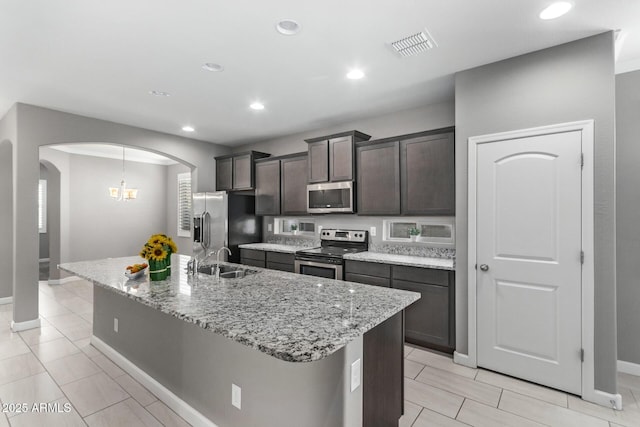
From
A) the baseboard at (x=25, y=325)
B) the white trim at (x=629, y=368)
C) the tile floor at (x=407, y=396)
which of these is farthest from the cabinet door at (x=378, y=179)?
the baseboard at (x=25, y=325)

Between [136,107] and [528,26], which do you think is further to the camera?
[136,107]

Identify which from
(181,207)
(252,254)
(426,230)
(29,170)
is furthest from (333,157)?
(181,207)

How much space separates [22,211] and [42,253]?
20.1 feet

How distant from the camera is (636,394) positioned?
242 centimetres

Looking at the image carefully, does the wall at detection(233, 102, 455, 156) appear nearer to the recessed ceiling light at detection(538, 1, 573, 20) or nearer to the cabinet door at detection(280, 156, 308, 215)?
the cabinet door at detection(280, 156, 308, 215)

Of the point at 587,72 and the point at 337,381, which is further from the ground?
the point at 587,72

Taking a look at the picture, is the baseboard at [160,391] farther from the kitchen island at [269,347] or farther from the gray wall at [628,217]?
the gray wall at [628,217]

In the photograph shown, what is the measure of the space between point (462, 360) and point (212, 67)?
3535 mm

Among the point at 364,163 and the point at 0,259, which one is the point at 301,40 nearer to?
the point at 364,163

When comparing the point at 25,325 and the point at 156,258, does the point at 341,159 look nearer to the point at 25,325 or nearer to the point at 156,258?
the point at 156,258

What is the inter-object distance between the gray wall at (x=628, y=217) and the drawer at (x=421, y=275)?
148 centimetres

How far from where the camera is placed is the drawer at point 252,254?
486cm

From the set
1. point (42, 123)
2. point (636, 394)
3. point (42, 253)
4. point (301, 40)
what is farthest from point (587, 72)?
point (42, 253)

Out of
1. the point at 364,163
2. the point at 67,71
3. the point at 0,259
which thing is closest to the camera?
the point at 67,71
